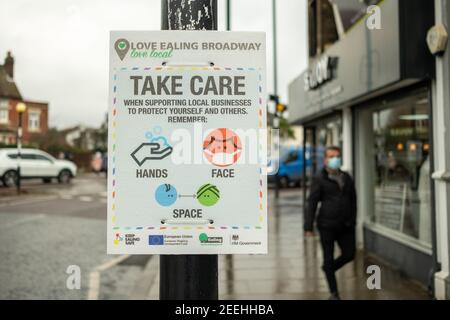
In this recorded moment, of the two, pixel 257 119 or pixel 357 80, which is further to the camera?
pixel 357 80

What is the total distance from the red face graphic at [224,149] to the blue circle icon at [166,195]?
0.61 feet

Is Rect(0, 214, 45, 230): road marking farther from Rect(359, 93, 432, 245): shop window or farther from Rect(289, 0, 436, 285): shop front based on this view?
Rect(359, 93, 432, 245): shop window

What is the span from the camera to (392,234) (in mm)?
6871

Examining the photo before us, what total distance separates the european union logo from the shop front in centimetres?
437

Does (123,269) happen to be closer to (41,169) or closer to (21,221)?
(21,221)

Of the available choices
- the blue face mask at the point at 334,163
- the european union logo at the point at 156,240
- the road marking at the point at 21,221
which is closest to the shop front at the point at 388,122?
the blue face mask at the point at 334,163

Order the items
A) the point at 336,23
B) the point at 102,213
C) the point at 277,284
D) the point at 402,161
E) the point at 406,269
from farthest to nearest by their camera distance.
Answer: the point at 102,213 < the point at 336,23 < the point at 402,161 < the point at 406,269 < the point at 277,284

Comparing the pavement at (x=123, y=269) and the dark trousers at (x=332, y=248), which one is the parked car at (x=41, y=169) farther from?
the dark trousers at (x=332, y=248)

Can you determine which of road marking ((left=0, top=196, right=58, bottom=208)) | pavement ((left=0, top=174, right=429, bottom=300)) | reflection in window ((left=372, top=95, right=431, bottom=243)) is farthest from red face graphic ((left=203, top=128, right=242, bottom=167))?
road marking ((left=0, top=196, right=58, bottom=208))

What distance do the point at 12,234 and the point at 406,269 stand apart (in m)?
7.23

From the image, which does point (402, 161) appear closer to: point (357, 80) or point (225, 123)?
point (357, 80)

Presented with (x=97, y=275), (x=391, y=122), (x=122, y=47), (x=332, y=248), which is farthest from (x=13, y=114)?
(x=391, y=122)
